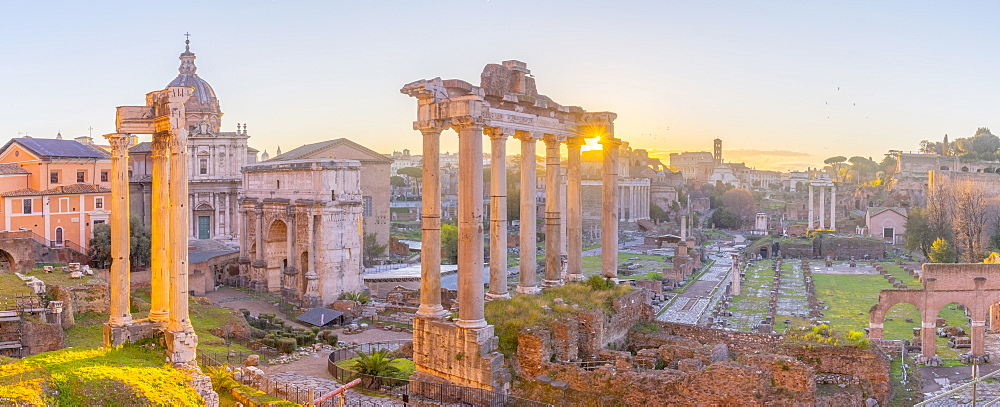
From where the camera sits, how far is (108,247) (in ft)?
115

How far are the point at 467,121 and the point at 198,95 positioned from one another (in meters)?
36.4

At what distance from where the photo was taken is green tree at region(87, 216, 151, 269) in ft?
115

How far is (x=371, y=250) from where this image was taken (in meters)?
51.6

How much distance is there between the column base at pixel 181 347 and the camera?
15.8m

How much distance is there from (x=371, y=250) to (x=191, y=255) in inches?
534

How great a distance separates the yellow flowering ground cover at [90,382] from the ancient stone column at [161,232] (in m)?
2.08

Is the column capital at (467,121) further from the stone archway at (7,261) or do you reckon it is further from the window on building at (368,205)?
the window on building at (368,205)

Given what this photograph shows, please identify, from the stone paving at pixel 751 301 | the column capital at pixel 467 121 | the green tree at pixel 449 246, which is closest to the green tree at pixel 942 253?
the stone paving at pixel 751 301

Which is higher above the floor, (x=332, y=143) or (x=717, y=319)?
(x=332, y=143)

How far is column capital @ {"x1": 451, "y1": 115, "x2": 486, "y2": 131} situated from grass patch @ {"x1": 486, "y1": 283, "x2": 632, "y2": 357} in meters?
4.18

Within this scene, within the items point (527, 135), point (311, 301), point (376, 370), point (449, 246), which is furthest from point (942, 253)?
point (376, 370)

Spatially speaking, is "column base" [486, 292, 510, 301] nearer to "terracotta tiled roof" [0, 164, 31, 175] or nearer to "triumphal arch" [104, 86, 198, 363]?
"triumphal arch" [104, 86, 198, 363]

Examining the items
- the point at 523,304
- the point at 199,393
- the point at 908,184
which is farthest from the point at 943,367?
the point at 908,184

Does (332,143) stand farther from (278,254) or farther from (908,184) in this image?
(908,184)
